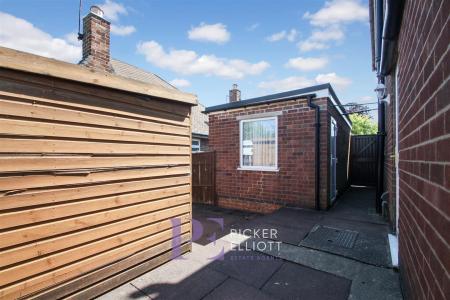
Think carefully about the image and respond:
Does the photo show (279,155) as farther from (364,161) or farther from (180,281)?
(364,161)

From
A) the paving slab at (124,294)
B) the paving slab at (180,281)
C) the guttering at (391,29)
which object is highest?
the guttering at (391,29)

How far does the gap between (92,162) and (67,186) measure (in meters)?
0.34

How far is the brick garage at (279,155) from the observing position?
6148 mm

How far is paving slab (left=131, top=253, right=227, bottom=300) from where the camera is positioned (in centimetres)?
265

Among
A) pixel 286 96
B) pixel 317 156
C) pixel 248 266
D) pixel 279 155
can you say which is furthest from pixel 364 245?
pixel 286 96

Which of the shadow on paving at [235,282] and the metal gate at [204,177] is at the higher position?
the metal gate at [204,177]

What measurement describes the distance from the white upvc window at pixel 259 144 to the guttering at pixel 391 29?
11.1ft

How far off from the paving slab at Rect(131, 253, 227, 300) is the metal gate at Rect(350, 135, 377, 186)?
34.1 ft

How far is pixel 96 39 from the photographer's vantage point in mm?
7457

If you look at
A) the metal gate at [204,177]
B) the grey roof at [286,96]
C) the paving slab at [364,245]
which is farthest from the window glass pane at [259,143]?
the paving slab at [364,245]

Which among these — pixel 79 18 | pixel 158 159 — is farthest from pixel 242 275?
pixel 79 18

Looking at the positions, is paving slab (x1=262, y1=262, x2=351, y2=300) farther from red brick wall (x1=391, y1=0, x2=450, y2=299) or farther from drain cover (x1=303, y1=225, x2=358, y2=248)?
red brick wall (x1=391, y1=0, x2=450, y2=299)

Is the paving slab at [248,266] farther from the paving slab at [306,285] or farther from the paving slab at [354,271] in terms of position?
the paving slab at [354,271]

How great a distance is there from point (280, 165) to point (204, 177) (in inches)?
113
